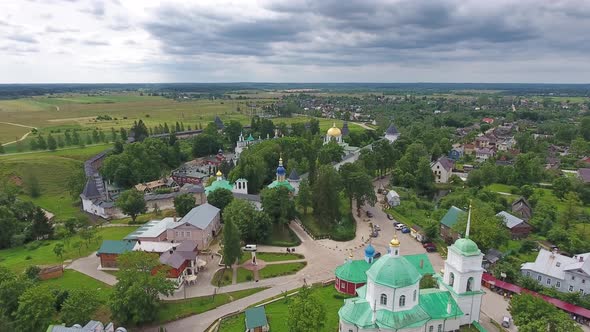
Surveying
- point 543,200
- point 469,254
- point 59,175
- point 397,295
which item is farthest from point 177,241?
point 543,200

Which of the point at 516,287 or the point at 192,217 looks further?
the point at 192,217

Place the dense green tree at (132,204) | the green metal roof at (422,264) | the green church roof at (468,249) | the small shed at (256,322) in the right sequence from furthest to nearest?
the dense green tree at (132,204)
the green metal roof at (422,264)
the small shed at (256,322)
the green church roof at (468,249)

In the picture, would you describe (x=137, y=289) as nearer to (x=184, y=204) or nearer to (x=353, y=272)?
(x=353, y=272)

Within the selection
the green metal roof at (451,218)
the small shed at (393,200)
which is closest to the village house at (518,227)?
the green metal roof at (451,218)

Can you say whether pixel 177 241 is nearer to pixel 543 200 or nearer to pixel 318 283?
pixel 318 283

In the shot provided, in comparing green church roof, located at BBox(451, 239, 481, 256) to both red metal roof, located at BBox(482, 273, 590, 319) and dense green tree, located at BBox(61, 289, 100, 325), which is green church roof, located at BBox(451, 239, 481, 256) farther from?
dense green tree, located at BBox(61, 289, 100, 325)

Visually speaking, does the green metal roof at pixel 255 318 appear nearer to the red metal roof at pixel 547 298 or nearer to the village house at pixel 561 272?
the red metal roof at pixel 547 298

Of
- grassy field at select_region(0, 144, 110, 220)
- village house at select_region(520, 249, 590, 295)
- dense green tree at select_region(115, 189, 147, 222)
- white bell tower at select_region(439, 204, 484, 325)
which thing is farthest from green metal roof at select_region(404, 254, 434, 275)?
grassy field at select_region(0, 144, 110, 220)
